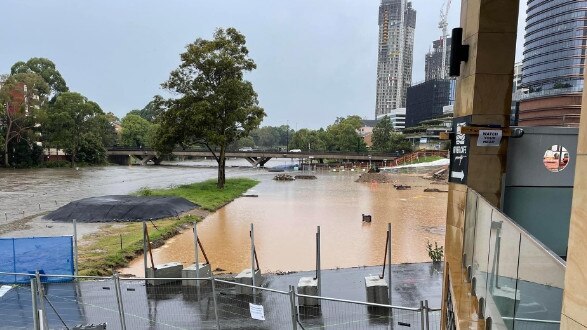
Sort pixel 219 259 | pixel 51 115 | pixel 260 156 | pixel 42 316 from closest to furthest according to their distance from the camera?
1. pixel 42 316
2. pixel 219 259
3. pixel 51 115
4. pixel 260 156

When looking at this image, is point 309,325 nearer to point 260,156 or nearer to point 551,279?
point 551,279

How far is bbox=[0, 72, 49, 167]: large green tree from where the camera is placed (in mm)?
62375

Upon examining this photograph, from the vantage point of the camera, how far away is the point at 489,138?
6910 millimetres

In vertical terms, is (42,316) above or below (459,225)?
below

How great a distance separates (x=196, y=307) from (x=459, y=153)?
6128 mm

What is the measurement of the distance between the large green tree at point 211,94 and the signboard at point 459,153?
28356mm

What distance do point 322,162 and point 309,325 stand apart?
88.2m

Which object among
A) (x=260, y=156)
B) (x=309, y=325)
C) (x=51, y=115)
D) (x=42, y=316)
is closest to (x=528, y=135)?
(x=309, y=325)

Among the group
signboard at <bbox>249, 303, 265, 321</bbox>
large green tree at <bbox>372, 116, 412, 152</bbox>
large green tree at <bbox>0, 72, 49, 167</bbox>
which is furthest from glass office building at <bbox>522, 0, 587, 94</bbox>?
large green tree at <bbox>0, 72, 49, 167</bbox>

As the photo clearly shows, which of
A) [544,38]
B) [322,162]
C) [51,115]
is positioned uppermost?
[544,38]

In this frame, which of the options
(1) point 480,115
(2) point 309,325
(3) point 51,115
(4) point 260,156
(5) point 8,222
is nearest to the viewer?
(1) point 480,115

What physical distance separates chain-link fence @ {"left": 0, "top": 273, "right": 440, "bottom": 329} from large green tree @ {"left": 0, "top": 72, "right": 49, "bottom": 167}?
64853 mm

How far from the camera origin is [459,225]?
279 inches

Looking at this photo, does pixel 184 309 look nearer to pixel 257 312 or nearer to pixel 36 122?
pixel 257 312
